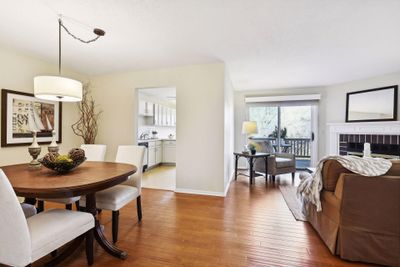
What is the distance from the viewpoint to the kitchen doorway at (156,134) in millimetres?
4902

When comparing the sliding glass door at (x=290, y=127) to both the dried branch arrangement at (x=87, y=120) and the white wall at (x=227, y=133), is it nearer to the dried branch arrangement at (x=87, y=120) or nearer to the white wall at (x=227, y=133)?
the white wall at (x=227, y=133)

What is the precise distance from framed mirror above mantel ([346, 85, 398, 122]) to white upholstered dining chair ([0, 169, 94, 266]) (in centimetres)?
546

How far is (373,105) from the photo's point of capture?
4.14m

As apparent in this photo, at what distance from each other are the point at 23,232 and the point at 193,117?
2.59 metres

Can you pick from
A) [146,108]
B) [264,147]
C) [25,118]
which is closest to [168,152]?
[146,108]

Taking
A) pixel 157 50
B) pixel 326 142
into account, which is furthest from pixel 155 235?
pixel 326 142

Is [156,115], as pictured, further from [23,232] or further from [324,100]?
[23,232]

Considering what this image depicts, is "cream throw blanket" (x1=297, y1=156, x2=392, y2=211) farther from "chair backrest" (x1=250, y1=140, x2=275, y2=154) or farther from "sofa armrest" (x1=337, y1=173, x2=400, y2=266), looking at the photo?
"chair backrest" (x1=250, y1=140, x2=275, y2=154)

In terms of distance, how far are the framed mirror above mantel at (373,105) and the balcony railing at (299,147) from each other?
44.6 inches

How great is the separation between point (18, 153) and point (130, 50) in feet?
7.42

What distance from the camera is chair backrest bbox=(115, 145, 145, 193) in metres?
2.33

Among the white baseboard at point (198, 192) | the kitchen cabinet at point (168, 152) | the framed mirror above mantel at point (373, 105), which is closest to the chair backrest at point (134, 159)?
the white baseboard at point (198, 192)

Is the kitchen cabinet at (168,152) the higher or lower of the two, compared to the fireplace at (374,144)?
lower

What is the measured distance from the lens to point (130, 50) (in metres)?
2.79
